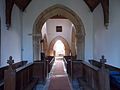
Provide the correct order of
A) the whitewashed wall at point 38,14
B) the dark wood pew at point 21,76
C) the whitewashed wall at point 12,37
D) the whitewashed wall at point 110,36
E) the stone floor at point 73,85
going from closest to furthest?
the dark wood pew at point 21,76 < the whitewashed wall at point 110,36 < the whitewashed wall at point 12,37 < the stone floor at point 73,85 < the whitewashed wall at point 38,14

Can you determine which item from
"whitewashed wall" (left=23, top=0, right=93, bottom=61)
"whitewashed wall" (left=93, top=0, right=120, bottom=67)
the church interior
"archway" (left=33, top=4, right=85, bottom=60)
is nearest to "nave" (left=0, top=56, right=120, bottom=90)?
the church interior

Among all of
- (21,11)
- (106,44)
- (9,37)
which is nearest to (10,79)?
(9,37)

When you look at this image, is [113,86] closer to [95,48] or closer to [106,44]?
[106,44]

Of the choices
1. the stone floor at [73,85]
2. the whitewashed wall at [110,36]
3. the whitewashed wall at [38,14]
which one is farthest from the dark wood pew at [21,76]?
the whitewashed wall at [110,36]

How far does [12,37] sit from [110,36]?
10.5ft

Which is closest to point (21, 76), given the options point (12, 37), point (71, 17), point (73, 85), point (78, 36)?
point (73, 85)

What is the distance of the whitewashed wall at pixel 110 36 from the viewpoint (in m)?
6.45

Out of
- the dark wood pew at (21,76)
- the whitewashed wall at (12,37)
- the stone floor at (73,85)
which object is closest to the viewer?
the dark wood pew at (21,76)

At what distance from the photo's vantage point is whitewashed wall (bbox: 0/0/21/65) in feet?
22.6

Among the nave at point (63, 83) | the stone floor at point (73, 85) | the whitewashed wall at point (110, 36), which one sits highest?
the whitewashed wall at point (110, 36)

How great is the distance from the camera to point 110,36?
23.4 feet

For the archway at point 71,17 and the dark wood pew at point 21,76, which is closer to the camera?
the dark wood pew at point 21,76

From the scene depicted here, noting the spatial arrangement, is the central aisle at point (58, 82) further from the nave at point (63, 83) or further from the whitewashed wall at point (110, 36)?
the whitewashed wall at point (110, 36)

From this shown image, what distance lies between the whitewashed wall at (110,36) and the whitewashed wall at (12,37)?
9.54ft
